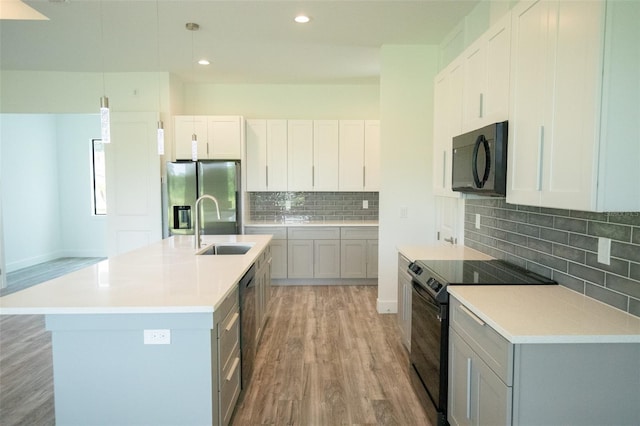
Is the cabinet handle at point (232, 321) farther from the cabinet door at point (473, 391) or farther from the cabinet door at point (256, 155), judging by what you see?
the cabinet door at point (256, 155)

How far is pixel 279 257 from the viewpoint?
5.58 m

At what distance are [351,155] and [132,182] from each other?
2.94 m

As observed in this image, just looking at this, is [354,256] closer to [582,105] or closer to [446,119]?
[446,119]

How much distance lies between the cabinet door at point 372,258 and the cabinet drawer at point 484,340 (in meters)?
3.42

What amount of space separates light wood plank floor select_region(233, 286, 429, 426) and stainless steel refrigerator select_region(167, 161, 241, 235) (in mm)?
1367

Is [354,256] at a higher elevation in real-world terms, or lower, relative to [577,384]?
lower

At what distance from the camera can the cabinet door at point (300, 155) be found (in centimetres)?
566

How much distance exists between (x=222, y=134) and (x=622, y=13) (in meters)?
4.67

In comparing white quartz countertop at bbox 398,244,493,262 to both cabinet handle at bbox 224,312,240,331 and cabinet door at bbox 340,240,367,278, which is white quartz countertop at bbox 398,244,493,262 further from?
cabinet door at bbox 340,240,367,278

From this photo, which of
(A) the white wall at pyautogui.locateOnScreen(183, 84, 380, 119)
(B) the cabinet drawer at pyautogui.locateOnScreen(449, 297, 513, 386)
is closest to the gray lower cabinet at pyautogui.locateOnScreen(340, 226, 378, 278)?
(A) the white wall at pyautogui.locateOnScreen(183, 84, 380, 119)

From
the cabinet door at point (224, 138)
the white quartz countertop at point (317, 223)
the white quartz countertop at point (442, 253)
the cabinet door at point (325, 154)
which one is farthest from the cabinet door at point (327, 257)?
the white quartz countertop at point (442, 253)

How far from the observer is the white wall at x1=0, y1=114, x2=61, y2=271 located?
6.39 meters

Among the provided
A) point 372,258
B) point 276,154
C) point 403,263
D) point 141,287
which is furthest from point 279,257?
point 141,287

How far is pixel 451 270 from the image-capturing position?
2527mm
